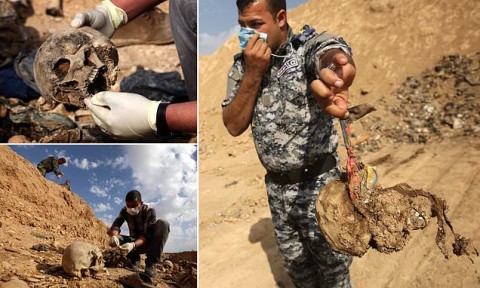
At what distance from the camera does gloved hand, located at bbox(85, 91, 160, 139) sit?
2.17 metres

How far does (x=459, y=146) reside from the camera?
5.26 meters

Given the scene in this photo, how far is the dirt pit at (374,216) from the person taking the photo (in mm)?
1608

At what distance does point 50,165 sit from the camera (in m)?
1.80

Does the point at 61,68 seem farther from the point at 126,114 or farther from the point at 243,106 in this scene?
the point at 243,106

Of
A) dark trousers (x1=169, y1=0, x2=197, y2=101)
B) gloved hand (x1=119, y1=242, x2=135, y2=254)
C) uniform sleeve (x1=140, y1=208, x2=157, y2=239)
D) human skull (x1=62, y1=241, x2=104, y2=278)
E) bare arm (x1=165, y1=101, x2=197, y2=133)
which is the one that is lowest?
human skull (x1=62, y1=241, x2=104, y2=278)

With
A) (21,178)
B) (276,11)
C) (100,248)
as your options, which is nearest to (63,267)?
(100,248)

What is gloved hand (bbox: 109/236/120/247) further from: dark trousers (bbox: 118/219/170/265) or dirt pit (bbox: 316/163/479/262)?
dirt pit (bbox: 316/163/479/262)

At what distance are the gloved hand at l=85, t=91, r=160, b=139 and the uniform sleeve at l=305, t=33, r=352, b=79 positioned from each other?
788 mm

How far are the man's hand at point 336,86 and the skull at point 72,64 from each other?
1489mm

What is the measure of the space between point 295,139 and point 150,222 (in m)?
0.78

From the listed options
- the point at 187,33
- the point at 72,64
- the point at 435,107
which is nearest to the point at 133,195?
the point at 72,64

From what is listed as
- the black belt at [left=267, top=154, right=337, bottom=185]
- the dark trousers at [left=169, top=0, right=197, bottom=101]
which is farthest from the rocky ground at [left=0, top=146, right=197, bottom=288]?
the dark trousers at [left=169, top=0, right=197, bottom=101]

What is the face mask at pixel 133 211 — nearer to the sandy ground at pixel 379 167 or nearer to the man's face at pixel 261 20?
the man's face at pixel 261 20

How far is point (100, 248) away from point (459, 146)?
4.77 m
